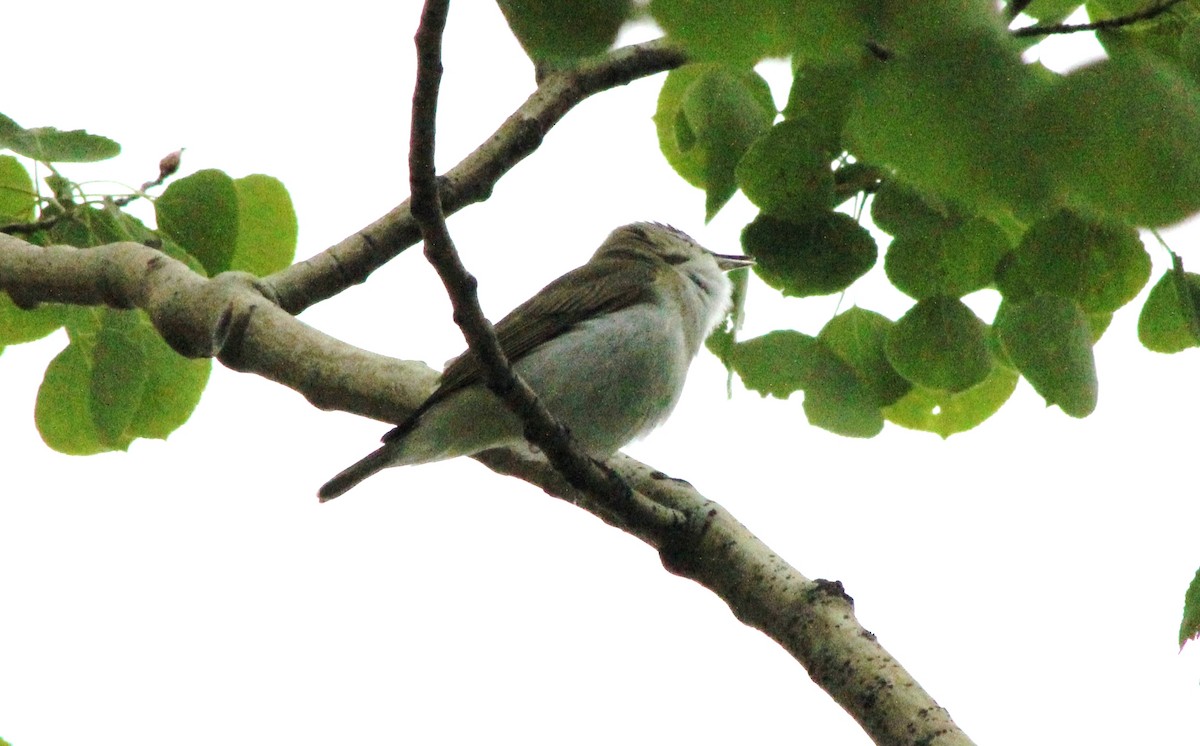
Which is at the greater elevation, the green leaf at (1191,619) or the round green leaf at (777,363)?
the round green leaf at (777,363)

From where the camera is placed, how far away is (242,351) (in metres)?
3.09

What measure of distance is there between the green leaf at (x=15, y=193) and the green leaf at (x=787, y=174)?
95.5 inches

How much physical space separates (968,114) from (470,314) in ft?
6.22

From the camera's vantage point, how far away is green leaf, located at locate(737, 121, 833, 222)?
206 centimetres

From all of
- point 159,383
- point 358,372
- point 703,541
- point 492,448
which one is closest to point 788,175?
point 703,541

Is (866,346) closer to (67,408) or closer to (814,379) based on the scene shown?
(814,379)

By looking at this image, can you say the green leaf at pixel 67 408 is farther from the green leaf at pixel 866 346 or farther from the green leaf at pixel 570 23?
the green leaf at pixel 570 23

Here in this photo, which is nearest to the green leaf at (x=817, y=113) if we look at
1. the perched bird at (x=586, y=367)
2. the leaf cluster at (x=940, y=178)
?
the leaf cluster at (x=940, y=178)

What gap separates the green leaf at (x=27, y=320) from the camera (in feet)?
11.8

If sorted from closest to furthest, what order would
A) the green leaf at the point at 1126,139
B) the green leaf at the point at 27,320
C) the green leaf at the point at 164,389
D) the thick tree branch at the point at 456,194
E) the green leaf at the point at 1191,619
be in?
1. the green leaf at the point at 1126,139
2. the green leaf at the point at 1191,619
3. the thick tree branch at the point at 456,194
4. the green leaf at the point at 164,389
5. the green leaf at the point at 27,320

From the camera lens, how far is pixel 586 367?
3908mm

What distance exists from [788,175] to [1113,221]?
5.80ft

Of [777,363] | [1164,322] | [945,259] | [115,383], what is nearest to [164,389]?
[115,383]

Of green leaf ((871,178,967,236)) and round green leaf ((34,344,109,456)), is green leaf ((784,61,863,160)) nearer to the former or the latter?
green leaf ((871,178,967,236))
